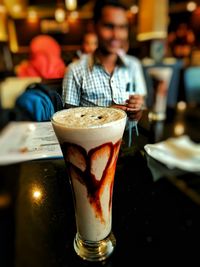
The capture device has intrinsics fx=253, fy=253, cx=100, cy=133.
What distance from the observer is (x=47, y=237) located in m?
0.56

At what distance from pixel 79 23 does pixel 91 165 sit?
966 cm

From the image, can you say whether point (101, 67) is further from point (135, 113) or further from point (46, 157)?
point (46, 157)

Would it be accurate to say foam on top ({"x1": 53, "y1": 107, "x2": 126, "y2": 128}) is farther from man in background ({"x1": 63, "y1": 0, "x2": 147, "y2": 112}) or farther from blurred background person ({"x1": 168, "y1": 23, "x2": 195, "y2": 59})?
blurred background person ({"x1": 168, "y1": 23, "x2": 195, "y2": 59})

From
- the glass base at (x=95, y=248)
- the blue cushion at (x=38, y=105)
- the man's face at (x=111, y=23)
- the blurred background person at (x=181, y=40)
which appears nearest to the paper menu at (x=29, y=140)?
the blue cushion at (x=38, y=105)

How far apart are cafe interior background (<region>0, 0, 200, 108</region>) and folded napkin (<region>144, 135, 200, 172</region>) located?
4.42 metres

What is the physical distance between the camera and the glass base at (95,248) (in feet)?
1.70

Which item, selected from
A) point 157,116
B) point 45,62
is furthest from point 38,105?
point 157,116

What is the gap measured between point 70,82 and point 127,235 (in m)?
0.41

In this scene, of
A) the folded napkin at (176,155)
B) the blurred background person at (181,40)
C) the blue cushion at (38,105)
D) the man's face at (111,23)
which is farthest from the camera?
the blurred background person at (181,40)

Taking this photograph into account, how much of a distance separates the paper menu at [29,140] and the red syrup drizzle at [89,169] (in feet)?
0.56

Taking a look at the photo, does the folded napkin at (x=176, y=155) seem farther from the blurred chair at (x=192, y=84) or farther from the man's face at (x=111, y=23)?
the blurred chair at (x=192, y=84)

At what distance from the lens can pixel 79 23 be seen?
924 centimetres

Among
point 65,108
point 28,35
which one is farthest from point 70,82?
point 28,35

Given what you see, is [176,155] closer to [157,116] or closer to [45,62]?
[157,116]
